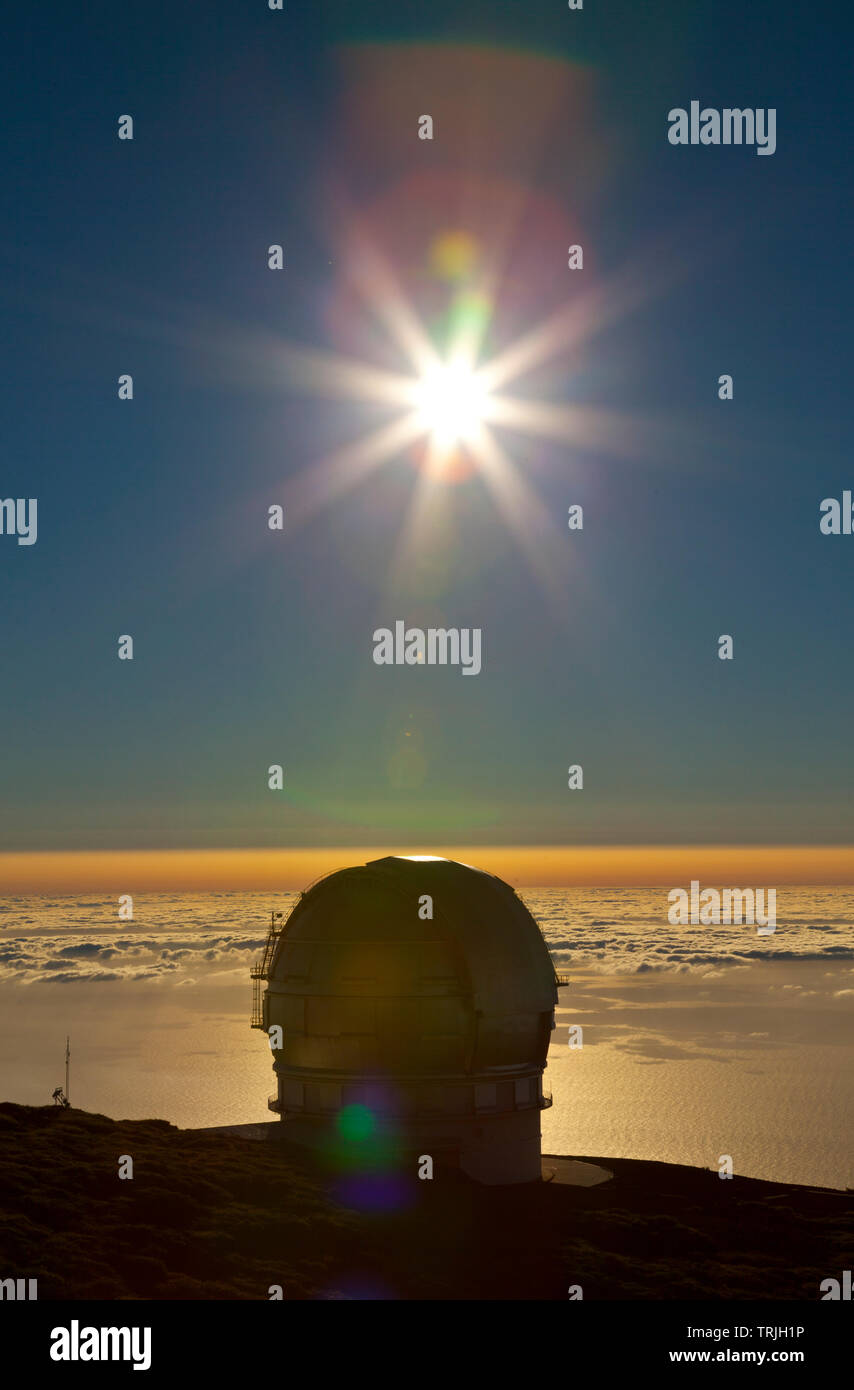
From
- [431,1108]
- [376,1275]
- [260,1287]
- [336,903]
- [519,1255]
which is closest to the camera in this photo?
[260,1287]

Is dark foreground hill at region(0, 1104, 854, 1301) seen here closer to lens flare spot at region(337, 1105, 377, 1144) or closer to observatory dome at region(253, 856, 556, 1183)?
lens flare spot at region(337, 1105, 377, 1144)

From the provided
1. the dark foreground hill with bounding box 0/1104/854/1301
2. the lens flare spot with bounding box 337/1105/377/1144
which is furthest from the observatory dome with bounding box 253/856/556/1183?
the dark foreground hill with bounding box 0/1104/854/1301

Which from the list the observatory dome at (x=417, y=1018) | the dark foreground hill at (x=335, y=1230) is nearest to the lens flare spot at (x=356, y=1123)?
the observatory dome at (x=417, y=1018)

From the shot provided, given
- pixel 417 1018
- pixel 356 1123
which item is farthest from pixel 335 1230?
pixel 417 1018

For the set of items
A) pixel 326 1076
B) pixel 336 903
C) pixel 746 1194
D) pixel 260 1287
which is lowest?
pixel 746 1194

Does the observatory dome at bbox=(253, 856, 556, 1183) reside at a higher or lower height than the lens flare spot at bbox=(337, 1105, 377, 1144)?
higher
